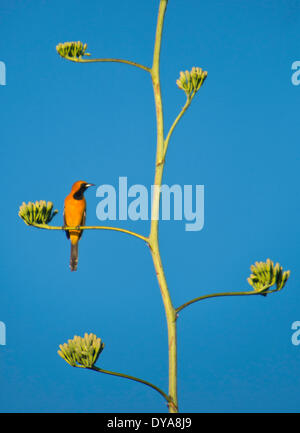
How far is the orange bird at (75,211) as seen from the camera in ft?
8.64

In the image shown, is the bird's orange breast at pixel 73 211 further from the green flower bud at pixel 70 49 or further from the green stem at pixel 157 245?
the green stem at pixel 157 245

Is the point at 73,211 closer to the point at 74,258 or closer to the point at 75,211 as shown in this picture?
the point at 75,211

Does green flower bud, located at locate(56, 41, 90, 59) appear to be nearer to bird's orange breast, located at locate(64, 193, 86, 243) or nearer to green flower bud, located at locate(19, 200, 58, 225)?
green flower bud, located at locate(19, 200, 58, 225)

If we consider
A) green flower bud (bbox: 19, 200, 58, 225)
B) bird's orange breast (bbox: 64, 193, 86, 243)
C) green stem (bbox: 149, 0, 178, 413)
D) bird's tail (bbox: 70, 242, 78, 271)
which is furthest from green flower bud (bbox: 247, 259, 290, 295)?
bird's orange breast (bbox: 64, 193, 86, 243)

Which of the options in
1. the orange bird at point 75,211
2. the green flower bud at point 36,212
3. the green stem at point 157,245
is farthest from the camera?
the orange bird at point 75,211

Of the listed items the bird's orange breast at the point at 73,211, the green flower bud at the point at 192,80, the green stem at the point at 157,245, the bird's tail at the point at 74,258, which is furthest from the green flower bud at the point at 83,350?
the bird's orange breast at the point at 73,211

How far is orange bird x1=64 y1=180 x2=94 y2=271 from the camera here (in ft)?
8.64

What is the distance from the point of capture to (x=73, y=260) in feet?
8.41

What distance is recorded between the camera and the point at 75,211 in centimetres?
272

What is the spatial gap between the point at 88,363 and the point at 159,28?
2.82ft

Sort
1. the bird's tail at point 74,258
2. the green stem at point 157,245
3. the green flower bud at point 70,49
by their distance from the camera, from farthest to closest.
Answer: the bird's tail at point 74,258
the green flower bud at point 70,49
the green stem at point 157,245
